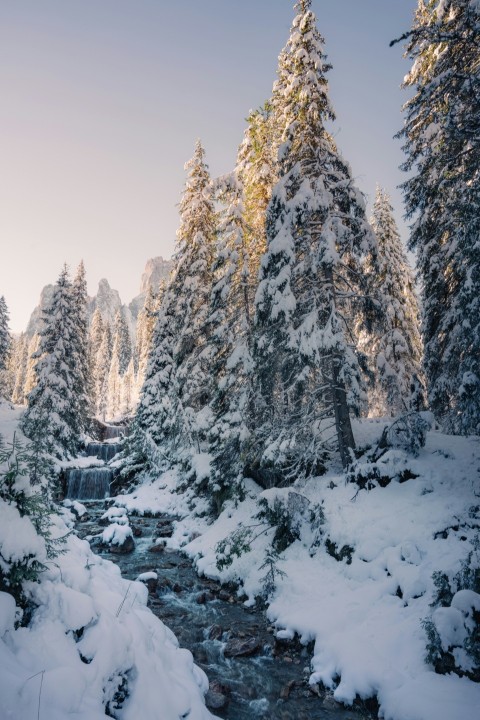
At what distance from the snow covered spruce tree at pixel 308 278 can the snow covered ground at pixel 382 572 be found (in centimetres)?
186

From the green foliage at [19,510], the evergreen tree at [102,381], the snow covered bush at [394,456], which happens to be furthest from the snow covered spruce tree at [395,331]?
the evergreen tree at [102,381]

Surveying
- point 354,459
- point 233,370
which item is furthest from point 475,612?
point 233,370

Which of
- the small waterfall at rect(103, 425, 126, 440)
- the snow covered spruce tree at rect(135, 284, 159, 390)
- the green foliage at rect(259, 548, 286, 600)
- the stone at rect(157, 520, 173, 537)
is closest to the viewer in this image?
the green foliage at rect(259, 548, 286, 600)

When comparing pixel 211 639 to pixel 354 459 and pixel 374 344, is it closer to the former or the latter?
pixel 354 459

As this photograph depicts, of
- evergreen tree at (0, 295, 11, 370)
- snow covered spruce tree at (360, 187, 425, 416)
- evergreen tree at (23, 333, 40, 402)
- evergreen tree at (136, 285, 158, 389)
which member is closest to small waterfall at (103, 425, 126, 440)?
evergreen tree at (136, 285, 158, 389)

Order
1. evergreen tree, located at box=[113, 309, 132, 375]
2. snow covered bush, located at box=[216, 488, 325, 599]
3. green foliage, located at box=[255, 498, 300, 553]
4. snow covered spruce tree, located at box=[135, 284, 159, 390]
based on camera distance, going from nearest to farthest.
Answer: snow covered bush, located at box=[216, 488, 325, 599], green foliage, located at box=[255, 498, 300, 553], snow covered spruce tree, located at box=[135, 284, 159, 390], evergreen tree, located at box=[113, 309, 132, 375]

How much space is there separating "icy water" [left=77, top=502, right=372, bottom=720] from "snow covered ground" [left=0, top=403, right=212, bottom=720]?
0.93 metres

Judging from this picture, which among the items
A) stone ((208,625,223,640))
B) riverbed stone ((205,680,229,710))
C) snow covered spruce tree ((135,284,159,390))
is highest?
snow covered spruce tree ((135,284,159,390))

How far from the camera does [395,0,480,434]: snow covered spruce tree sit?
31.7ft

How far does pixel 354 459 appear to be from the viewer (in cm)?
1138

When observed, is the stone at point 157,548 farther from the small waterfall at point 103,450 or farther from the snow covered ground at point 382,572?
the small waterfall at point 103,450

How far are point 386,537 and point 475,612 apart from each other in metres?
2.94

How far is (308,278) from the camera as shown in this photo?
1251cm

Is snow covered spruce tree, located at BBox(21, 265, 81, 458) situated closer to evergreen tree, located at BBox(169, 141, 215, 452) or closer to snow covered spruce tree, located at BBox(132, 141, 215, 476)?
snow covered spruce tree, located at BBox(132, 141, 215, 476)
